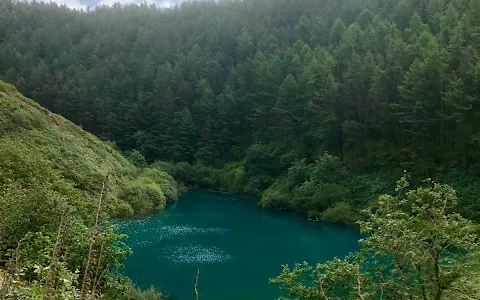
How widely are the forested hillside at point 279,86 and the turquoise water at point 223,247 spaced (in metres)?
4.74

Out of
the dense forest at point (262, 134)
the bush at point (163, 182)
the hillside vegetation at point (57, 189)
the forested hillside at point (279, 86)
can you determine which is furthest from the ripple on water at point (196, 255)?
the bush at point (163, 182)

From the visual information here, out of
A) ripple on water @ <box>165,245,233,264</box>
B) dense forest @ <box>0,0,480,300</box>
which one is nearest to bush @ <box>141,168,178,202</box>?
dense forest @ <box>0,0,480,300</box>

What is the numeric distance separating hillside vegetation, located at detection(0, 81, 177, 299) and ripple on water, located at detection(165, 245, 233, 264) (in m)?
4.02

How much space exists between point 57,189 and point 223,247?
1255 centimetres

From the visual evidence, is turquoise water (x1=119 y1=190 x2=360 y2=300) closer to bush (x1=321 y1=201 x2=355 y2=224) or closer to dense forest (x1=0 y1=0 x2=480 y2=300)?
bush (x1=321 y1=201 x2=355 y2=224)

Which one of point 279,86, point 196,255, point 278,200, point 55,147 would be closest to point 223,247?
point 196,255

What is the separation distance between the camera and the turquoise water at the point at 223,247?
22.1 m

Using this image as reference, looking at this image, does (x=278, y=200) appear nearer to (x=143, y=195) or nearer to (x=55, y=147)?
(x=143, y=195)

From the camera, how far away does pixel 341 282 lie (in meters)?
11.4

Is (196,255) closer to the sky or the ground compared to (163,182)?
closer to the ground

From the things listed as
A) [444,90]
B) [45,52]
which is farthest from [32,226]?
[45,52]

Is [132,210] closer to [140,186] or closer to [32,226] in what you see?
[140,186]

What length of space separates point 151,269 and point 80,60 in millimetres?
78955

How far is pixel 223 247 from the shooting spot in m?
29.8
